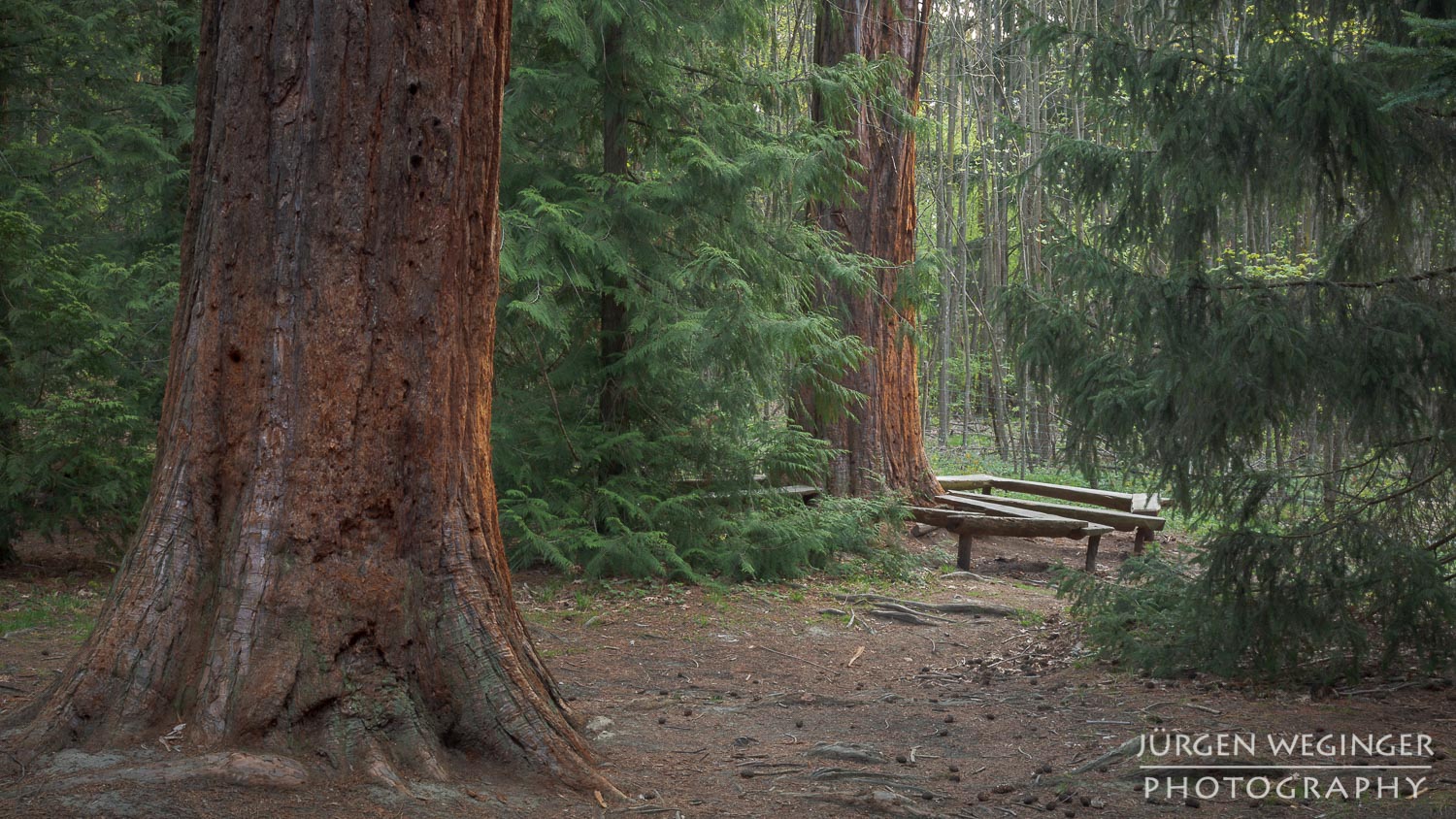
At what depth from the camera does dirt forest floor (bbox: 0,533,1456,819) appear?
3.41 metres

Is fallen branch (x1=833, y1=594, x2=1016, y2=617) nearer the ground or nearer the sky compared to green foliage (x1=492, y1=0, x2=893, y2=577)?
nearer the ground

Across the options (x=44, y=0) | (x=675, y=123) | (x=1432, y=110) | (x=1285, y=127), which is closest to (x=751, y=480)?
(x=675, y=123)

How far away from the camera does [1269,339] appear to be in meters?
5.36

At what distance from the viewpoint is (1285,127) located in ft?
19.0

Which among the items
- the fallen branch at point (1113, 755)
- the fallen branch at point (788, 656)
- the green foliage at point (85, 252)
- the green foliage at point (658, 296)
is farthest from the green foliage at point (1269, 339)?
the green foliage at point (85, 252)

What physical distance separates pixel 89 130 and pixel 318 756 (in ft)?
27.4

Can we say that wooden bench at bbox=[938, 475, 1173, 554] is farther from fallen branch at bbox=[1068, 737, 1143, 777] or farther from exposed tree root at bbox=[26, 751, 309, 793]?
exposed tree root at bbox=[26, 751, 309, 793]

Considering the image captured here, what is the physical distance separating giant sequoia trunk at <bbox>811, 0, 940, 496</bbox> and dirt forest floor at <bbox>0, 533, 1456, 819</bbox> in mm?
3081

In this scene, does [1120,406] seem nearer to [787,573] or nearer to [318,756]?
[787,573]

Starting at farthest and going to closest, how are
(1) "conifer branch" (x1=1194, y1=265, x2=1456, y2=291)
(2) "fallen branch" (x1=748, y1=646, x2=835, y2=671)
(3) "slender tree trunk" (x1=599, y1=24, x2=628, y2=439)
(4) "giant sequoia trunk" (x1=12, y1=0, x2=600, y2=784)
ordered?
1. (3) "slender tree trunk" (x1=599, y1=24, x2=628, y2=439)
2. (2) "fallen branch" (x1=748, y1=646, x2=835, y2=671)
3. (1) "conifer branch" (x1=1194, y1=265, x2=1456, y2=291)
4. (4) "giant sequoia trunk" (x1=12, y1=0, x2=600, y2=784)

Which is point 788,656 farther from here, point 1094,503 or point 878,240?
point 1094,503

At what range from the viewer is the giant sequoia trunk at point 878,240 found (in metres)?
11.4

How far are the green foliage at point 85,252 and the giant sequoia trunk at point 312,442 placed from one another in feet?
14.7

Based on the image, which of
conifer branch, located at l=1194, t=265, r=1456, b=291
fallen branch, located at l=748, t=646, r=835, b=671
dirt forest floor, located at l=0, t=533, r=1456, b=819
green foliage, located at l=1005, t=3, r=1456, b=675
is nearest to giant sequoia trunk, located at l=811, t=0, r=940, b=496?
dirt forest floor, located at l=0, t=533, r=1456, b=819
